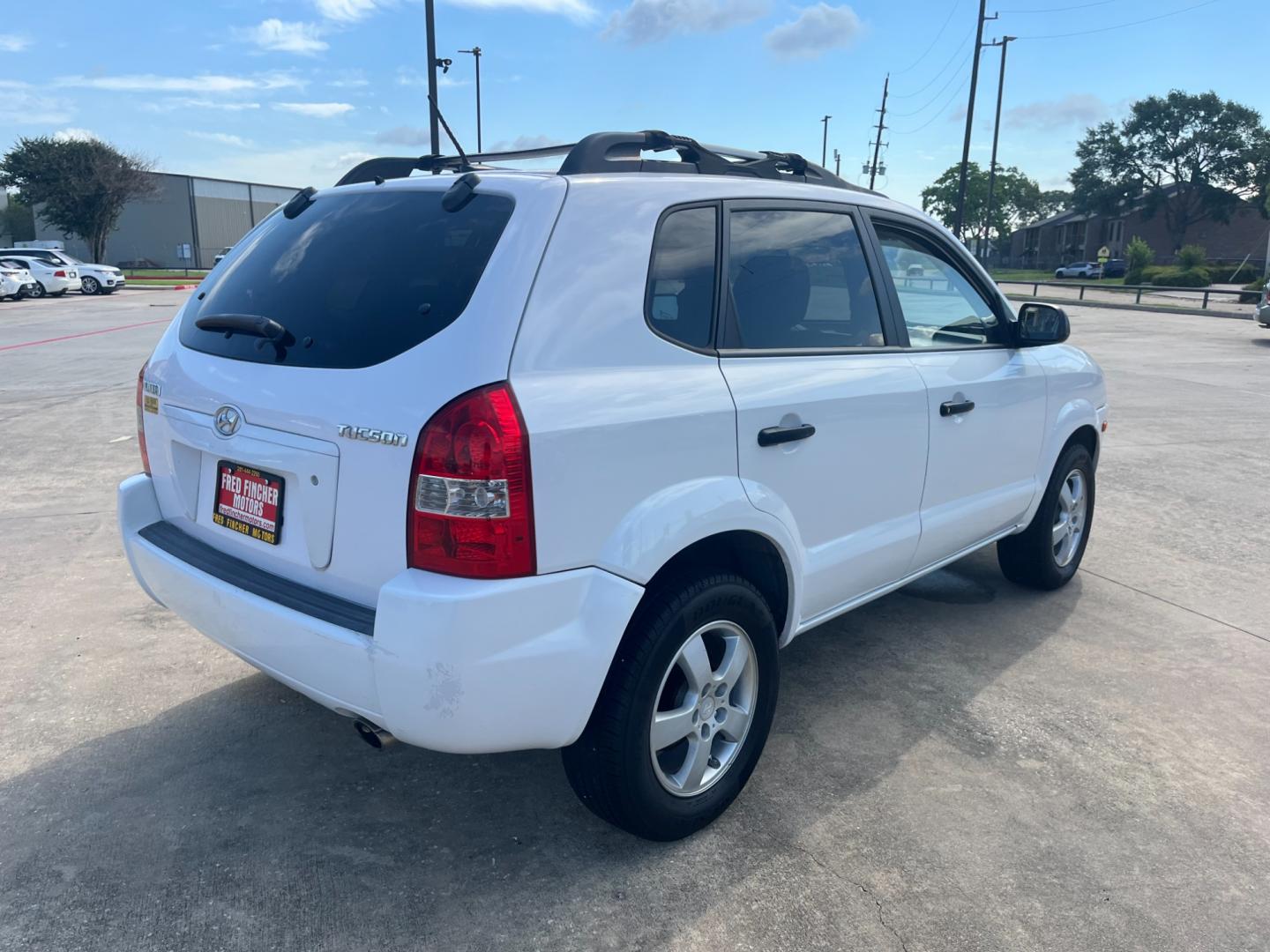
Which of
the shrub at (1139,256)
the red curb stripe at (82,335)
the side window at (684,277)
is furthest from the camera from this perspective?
the shrub at (1139,256)

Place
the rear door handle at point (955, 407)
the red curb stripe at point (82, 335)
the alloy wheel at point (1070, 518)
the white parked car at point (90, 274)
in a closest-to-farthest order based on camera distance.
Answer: the rear door handle at point (955, 407) < the alloy wheel at point (1070, 518) < the red curb stripe at point (82, 335) < the white parked car at point (90, 274)

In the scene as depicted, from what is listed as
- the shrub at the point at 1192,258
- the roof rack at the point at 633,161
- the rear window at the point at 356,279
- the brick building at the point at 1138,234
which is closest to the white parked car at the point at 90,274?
the roof rack at the point at 633,161

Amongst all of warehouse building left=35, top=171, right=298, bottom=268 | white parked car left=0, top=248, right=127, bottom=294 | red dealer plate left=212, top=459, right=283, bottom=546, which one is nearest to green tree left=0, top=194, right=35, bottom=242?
warehouse building left=35, top=171, right=298, bottom=268

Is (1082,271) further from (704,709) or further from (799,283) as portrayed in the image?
(704,709)

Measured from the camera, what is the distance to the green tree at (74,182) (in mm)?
53438

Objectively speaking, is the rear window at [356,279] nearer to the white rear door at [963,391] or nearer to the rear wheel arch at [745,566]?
the rear wheel arch at [745,566]

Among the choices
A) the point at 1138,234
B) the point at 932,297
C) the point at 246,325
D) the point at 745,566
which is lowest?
the point at 745,566

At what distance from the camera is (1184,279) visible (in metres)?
49.8

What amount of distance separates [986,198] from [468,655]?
90.6 metres

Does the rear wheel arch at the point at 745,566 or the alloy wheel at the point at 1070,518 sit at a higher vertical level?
the rear wheel arch at the point at 745,566

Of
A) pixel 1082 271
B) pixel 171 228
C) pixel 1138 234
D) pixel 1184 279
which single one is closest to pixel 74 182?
pixel 171 228

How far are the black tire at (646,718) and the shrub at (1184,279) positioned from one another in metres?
54.0

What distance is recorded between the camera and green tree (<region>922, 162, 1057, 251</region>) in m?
91.8

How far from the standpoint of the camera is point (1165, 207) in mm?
78000
